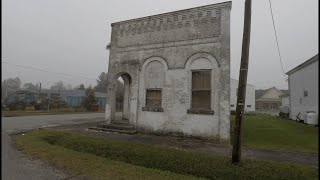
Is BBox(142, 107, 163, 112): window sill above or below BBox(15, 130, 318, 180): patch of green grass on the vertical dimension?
above

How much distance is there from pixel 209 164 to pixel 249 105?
42189 mm

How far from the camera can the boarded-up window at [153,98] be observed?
13.7 m

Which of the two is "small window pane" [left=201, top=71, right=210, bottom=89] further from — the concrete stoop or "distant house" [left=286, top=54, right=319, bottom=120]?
"distant house" [left=286, top=54, right=319, bottom=120]

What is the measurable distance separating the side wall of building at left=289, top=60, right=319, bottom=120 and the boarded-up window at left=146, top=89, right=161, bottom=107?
1198 cm

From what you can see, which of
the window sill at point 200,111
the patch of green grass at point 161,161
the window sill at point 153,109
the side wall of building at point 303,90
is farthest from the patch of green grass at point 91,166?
the side wall of building at point 303,90

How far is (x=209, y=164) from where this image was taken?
24.9 feet

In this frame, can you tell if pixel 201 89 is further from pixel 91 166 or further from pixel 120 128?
pixel 91 166

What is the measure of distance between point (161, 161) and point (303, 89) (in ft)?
66.7

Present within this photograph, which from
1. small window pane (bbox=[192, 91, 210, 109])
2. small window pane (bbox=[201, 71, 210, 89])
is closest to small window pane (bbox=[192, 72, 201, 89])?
small window pane (bbox=[201, 71, 210, 89])

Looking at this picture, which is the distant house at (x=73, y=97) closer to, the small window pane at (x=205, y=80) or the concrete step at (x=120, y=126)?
the concrete step at (x=120, y=126)

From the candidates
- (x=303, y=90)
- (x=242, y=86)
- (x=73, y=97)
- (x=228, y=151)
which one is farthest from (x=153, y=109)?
(x=73, y=97)

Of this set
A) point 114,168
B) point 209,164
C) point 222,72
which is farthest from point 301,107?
point 114,168

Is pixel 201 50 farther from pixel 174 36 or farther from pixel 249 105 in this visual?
pixel 249 105

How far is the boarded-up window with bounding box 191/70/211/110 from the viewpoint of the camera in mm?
12492
